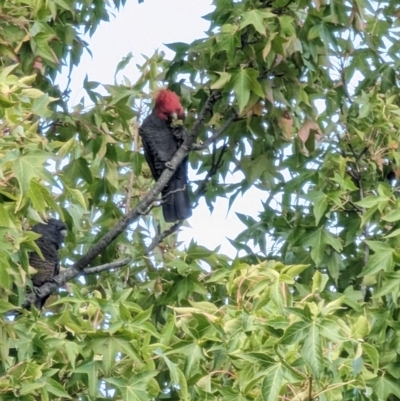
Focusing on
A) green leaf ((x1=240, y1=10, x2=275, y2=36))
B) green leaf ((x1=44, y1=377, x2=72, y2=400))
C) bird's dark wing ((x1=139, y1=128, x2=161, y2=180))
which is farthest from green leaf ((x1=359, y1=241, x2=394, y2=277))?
bird's dark wing ((x1=139, y1=128, x2=161, y2=180))

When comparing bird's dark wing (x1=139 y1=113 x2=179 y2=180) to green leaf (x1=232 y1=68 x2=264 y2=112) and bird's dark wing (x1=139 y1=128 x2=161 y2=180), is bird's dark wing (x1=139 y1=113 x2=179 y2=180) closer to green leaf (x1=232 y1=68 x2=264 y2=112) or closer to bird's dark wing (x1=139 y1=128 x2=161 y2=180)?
bird's dark wing (x1=139 y1=128 x2=161 y2=180)

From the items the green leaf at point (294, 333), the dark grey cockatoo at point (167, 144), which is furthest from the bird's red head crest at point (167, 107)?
the green leaf at point (294, 333)

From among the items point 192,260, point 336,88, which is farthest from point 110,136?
point 336,88

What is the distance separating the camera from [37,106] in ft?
11.7

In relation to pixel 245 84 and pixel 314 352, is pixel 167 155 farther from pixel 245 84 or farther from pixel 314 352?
pixel 314 352

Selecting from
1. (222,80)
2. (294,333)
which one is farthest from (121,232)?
(294,333)

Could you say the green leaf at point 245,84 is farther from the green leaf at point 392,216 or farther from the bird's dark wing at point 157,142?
the bird's dark wing at point 157,142

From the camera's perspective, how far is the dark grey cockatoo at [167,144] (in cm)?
569

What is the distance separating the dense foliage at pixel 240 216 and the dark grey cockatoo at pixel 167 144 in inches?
5.0

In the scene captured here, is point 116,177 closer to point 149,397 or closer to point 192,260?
point 192,260

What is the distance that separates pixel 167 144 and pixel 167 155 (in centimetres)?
21

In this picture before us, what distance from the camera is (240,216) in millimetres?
5164

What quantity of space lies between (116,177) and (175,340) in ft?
5.13

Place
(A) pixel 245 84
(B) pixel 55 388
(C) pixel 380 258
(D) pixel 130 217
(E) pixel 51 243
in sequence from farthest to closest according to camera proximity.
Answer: (E) pixel 51 243 → (D) pixel 130 217 → (A) pixel 245 84 → (C) pixel 380 258 → (B) pixel 55 388
